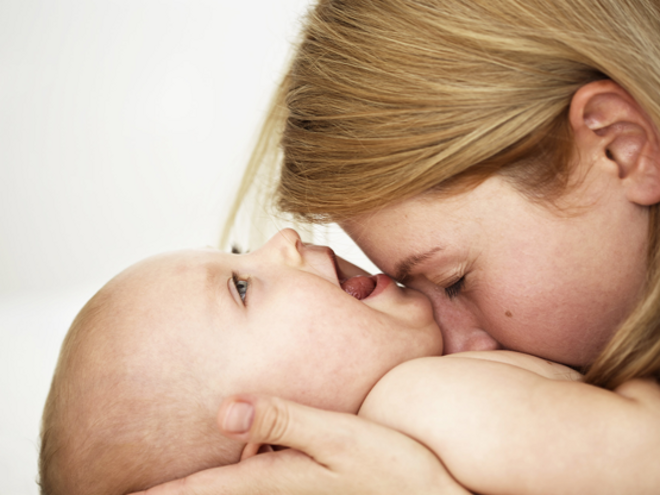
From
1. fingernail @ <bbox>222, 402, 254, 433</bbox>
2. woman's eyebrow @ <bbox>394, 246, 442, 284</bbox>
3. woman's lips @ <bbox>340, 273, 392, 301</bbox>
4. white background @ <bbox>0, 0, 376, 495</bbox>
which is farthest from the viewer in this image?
white background @ <bbox>0, 0, 376, 495</bbox>

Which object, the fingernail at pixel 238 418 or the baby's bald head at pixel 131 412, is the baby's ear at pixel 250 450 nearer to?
the baby's bald head at pixel 131 412

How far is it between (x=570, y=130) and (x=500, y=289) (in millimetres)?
261

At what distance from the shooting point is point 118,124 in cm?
207

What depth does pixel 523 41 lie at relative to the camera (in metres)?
0.81

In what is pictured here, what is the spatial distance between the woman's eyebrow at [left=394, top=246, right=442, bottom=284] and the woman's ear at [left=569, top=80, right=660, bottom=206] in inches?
10.2

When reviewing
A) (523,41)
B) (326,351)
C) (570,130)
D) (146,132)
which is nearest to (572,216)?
(570,130)

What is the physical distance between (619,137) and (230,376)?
65 centimetres

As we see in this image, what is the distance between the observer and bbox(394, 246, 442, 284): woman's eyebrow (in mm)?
933

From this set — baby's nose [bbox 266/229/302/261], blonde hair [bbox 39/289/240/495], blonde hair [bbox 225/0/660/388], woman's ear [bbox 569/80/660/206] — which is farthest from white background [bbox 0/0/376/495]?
woman's ear [bbox 569/80/660/206]

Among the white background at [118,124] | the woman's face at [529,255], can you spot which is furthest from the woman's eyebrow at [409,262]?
the white background at [118,124]

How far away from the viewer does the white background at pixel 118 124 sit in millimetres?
1985

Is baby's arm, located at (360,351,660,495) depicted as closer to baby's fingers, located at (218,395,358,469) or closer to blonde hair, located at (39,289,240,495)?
baby's fingers, located at (218,395,358,469)

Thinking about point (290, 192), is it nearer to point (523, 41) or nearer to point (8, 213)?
point (523, 41)

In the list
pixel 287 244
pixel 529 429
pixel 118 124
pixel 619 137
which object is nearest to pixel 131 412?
pixel 287 244
